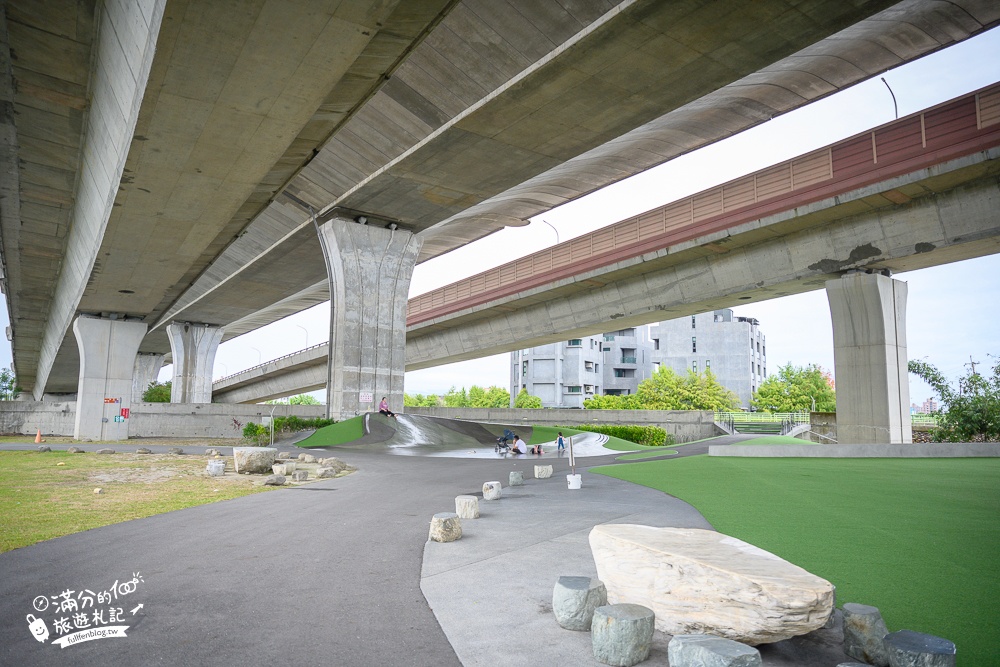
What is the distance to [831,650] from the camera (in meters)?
5.02

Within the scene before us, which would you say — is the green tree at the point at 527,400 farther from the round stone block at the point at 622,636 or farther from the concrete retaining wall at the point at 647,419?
the round stone block at the point at 622,636

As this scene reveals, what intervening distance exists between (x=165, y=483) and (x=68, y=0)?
11.6m

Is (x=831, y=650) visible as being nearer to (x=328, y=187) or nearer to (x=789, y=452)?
(x=789, y=452)

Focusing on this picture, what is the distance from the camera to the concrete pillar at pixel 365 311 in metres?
33.4

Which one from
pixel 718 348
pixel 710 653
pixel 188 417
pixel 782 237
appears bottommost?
pixel 710 653

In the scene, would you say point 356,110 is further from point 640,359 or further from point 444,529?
point 640,359

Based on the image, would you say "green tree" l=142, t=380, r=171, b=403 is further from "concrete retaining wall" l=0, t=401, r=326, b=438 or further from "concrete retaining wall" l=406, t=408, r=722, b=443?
"concrete retaining wall" l=406, t=408, r=722, b=443

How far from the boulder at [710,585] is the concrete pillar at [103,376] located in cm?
4373

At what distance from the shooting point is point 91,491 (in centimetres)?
1402

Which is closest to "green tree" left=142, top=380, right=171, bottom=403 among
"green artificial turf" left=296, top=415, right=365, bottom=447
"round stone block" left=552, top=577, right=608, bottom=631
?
"green artificial turf" left=296, top=415, right=365, bottom=447

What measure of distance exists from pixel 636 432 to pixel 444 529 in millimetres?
34845

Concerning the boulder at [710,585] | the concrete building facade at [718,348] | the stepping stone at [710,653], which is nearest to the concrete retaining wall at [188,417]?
the boulder at [710,585]

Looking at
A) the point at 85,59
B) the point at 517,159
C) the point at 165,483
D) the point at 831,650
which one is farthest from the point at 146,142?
the point at 831,650

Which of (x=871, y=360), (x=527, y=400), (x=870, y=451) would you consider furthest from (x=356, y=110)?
(x=527, y=400)
